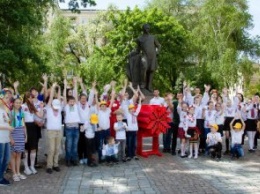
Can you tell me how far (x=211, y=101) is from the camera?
12.2 m

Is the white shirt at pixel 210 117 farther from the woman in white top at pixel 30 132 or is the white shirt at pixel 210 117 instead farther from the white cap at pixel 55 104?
the woman in white top at pixel 30 132

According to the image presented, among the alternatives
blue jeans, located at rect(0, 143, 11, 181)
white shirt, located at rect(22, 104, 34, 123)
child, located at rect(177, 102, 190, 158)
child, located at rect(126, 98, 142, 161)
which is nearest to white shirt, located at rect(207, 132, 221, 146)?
child, located at rect(177, 102, 190, 158)

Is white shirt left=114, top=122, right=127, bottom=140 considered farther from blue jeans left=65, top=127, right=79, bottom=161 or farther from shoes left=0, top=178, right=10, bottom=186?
shoes left=0, top=178, right=10, bottom=186

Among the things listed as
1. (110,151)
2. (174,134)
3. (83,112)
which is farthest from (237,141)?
(83,112)

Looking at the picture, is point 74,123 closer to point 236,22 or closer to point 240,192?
point 240,192

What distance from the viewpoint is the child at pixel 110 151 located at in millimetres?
10273

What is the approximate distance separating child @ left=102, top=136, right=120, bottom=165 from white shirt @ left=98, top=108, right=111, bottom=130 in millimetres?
417

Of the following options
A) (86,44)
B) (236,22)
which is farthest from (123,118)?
(86,44)

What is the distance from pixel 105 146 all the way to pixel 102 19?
38923 mm

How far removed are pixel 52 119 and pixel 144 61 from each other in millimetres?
6776

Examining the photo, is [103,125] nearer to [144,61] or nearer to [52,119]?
[52,119]

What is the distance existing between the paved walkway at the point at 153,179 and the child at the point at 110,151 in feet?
0.74

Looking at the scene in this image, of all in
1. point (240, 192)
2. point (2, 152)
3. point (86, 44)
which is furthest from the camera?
point (86, 44)

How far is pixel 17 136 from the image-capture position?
8852 millimetres
